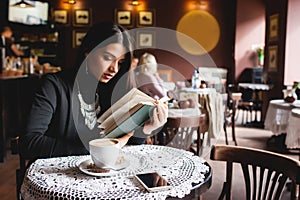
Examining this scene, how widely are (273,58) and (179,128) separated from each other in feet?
12.2

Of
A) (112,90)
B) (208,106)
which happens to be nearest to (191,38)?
(208,106)

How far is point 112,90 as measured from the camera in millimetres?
1712

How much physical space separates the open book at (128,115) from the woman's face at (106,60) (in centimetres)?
25

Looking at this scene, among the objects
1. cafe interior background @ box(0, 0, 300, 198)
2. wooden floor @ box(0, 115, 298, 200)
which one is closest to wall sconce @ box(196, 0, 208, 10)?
cafe interior background @ box(0, 0, 300, 198)

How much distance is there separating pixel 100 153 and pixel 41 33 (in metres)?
7.86

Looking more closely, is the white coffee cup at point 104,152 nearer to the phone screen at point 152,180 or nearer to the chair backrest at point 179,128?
the phone screen at point 152,180

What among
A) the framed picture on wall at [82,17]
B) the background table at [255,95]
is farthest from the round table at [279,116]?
the framed picture on wall at [82,17]

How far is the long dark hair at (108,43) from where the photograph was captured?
1521mm

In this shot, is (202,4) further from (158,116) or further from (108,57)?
(158,116)

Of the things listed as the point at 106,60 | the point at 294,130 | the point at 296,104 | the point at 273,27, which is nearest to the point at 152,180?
the point at 106,60

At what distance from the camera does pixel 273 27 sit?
20.0ft

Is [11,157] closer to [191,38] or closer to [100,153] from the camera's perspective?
[100,153]

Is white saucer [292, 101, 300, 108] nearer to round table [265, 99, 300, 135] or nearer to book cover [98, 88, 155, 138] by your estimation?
round table [265, 99, 300, 135]

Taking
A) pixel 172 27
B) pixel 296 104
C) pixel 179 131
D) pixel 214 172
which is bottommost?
pixel 214 172
